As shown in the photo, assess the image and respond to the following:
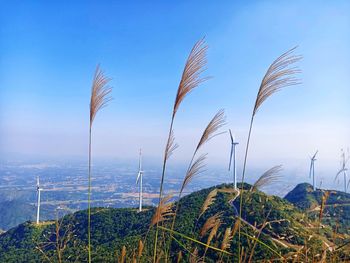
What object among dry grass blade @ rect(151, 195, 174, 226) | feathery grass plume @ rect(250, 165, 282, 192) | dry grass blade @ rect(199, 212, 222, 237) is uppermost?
feathery grass plume @ rect(250, 165, 282, 192)

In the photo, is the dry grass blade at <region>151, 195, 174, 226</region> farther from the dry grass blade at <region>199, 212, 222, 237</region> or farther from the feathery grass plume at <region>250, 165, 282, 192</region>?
the feathery grass plume at <region>250, 165, 282, 192</region>

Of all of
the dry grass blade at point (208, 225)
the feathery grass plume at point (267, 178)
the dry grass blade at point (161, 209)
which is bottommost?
the dry grass blade at point (208, 225)

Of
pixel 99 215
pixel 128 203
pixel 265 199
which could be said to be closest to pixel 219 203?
pixel 99 215

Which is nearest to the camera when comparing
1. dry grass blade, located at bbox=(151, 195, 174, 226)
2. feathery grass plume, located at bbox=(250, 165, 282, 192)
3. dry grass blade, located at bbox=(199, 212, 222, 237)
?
dry grass blade, located at bbox=(151, 195, 174, 226)

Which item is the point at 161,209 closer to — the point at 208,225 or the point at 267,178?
the point at 208,225

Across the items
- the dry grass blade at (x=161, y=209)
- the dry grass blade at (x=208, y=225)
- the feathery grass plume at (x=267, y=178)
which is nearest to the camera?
the dry grass blade at (x=161, y=209)

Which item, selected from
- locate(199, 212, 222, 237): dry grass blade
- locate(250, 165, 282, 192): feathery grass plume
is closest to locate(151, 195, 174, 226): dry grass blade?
locate(199, 212, 222, 237): dry grass blade

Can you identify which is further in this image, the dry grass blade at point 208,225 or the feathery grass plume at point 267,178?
the feathery grass plume at point 267,178

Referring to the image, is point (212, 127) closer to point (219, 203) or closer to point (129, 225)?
point (219, 203)

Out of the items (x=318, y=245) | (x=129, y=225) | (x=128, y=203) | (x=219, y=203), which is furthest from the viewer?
(x=128, y=203)

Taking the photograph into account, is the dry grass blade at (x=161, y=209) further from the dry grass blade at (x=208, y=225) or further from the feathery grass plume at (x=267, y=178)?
the feathery grass plume at (x=267, y=178)

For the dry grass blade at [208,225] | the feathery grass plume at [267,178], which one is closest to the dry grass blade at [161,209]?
the dry grass blade at [208,225]
